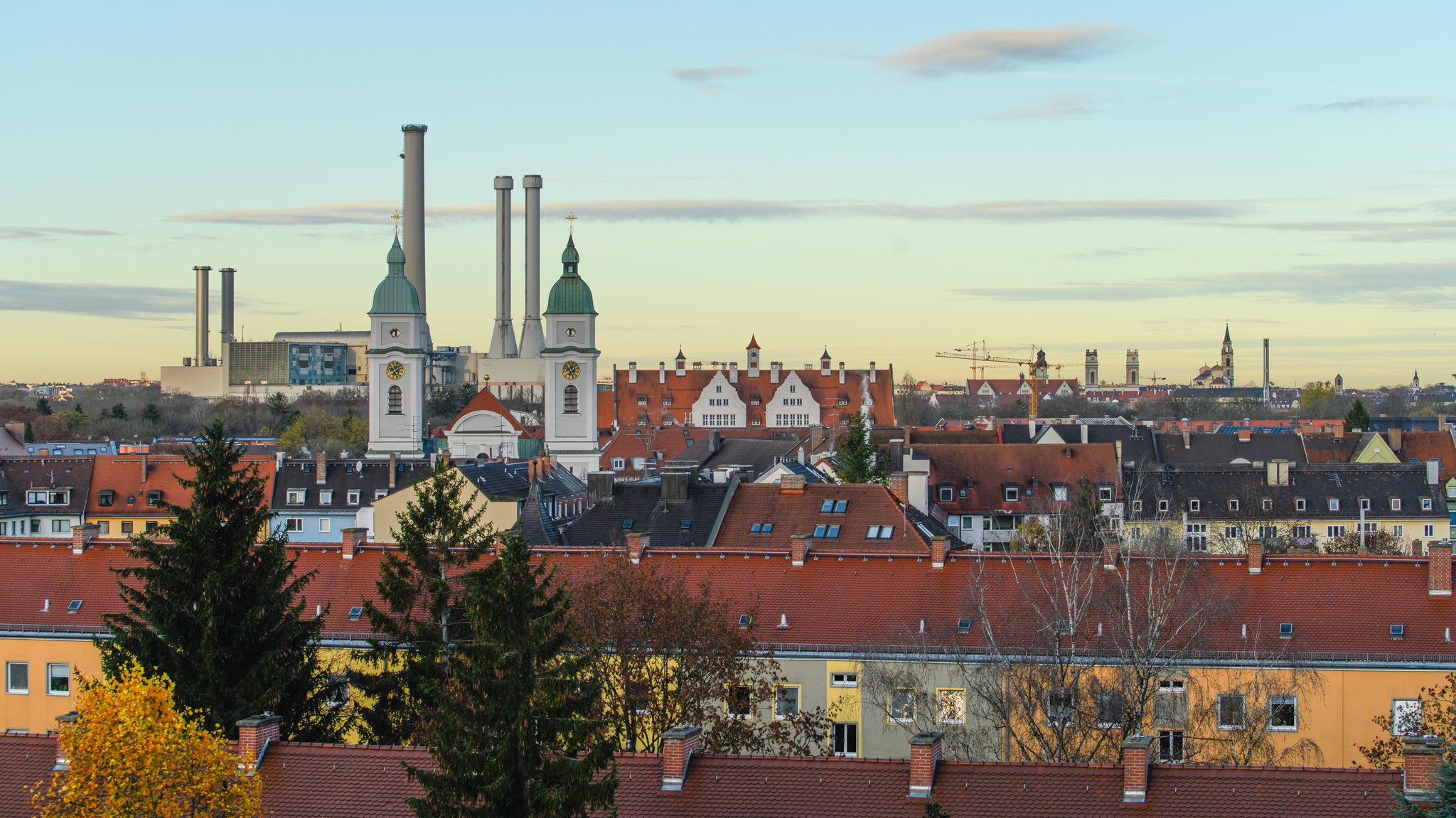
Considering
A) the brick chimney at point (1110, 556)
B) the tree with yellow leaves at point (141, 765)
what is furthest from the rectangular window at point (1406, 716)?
the tree with yellow leaves at point (141, 765)

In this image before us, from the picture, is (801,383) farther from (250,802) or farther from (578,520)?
(250,802)

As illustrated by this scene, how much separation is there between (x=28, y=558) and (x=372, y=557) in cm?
818

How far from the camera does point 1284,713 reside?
103ft

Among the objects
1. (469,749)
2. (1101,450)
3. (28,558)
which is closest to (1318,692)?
(469,749)

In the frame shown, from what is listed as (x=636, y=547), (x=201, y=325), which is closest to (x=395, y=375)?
(x=636, y=547)

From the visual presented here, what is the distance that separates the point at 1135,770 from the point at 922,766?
2819 mm

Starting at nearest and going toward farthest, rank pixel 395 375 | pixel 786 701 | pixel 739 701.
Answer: pixel 739 701 → pixel 786 701 → pixel 395 375

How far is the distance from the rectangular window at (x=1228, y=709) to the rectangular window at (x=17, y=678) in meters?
24.7

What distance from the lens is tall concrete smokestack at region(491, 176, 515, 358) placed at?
14088cm

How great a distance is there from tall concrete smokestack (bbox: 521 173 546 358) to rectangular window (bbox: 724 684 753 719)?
103210mm

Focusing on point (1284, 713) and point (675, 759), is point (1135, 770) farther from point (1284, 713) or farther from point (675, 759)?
point (1284, 713)

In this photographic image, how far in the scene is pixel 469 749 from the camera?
19.6 meters

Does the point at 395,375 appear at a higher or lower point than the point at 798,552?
higher

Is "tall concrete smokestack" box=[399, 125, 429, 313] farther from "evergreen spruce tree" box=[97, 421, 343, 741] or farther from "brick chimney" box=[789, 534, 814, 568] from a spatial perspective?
"evergreen spruce tree" box=[97, 421, 343, 741]
